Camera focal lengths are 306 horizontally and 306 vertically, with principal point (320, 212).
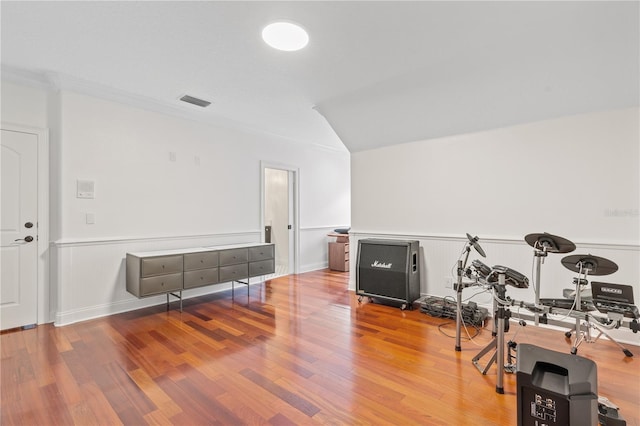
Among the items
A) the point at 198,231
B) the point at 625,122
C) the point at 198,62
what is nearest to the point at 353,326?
the point at 198,231

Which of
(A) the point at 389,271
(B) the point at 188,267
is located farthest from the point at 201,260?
(A) the point at 389,271

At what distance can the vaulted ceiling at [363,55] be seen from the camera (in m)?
2.13

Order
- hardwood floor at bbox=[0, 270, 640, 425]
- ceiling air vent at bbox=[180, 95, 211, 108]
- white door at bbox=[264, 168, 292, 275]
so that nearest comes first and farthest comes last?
hardwood floor at bbox=[0, 270, 640, 425], ceiling air vent at bbox=[180, 95, 211, 108], white door at bbox=[264, 168, 292, 275]

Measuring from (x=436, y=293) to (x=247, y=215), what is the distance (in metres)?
3.05

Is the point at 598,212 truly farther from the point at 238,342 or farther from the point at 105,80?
the point at 105,80

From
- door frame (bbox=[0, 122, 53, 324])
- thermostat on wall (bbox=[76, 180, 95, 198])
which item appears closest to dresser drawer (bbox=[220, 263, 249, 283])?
thermostat on wall (bbox=[76, 180, 95, 198])

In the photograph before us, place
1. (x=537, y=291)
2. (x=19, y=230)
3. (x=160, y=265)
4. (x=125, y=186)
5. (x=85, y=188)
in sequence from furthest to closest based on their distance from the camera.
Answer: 1. (x=125, y=186)
2. (x=160, y=265)
3. (x=85, y=188)
4. (x=19, y=230)
5. (x=537, y=291)

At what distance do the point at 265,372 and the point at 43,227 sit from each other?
2.91 meters

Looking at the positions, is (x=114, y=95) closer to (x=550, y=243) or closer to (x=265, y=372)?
(x=265, y=372)

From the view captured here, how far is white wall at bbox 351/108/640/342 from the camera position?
2.85 meters

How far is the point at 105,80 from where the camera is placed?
321 cm

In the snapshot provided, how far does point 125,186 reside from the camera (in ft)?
12.1

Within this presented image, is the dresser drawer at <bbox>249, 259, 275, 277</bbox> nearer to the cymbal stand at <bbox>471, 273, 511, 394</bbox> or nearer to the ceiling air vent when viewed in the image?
the ceiling air vent

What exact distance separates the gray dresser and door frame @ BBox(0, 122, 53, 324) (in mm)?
769
